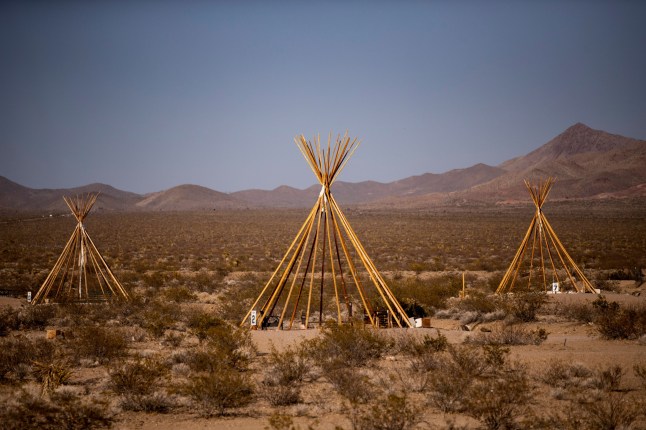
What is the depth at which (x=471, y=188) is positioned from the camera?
112 m

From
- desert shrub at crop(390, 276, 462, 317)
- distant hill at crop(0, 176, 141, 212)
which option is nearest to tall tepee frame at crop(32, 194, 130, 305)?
desert shrub at crop(390, 276, 462, 317)

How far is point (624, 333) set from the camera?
29.6 ft

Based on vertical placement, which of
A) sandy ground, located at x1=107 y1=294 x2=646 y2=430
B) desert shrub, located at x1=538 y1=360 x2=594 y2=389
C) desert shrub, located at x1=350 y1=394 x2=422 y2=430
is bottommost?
sandy ground, located at x1=107 y1=294 x2=646 y2=430

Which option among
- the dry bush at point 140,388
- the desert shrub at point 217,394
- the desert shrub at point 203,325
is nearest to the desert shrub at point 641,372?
the desert shrub at point 217,394

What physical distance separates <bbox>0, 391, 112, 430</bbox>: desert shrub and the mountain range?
83.0 m

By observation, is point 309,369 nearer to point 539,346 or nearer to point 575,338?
point 539,346

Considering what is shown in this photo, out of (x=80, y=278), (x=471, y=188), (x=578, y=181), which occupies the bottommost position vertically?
(x=80, y=278)

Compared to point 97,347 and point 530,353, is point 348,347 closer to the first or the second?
point 530,353

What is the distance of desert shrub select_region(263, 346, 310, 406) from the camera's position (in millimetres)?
6394

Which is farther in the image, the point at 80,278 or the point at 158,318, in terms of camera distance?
the point at 80,278

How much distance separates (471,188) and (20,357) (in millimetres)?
109810

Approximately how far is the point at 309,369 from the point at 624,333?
535 centimetres

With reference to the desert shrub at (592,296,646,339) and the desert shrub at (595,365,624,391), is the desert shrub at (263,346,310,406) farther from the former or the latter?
the desert shrub at (592,296,646,339)

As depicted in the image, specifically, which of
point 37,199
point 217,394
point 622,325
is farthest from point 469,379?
point 37,199
